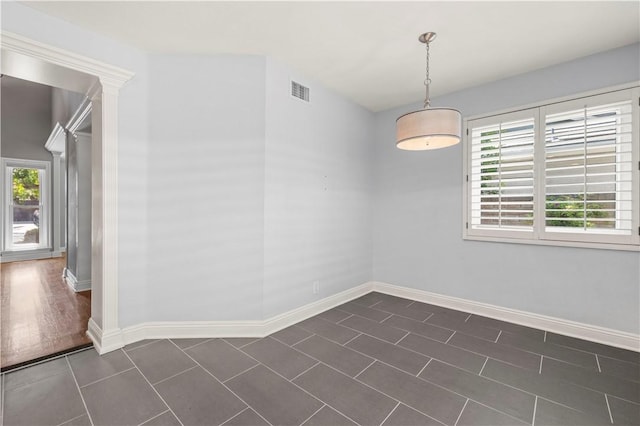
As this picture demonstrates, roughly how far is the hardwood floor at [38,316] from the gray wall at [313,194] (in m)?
1.90

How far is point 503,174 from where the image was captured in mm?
3186

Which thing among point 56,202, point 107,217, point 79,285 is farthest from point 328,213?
point 56,202

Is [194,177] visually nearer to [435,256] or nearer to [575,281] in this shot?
[435,256]

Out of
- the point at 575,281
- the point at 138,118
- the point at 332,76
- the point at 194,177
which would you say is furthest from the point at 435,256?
the point at 138,118

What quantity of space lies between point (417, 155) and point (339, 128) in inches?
44.7

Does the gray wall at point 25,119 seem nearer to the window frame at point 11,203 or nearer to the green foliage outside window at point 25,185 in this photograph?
the window frame at point 11,203

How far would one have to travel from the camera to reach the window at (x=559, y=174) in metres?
2.56

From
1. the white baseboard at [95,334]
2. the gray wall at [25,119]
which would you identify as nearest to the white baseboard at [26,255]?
the gray wall at [25,119]

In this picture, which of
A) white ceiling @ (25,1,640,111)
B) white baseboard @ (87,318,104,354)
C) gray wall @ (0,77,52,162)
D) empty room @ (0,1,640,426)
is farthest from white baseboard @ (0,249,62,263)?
white ceiling @ (25,1,640,111)

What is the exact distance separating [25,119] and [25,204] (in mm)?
1894

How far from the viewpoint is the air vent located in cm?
310

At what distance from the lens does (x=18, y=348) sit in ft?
7.87

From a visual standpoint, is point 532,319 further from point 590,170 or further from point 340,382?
point 340,382

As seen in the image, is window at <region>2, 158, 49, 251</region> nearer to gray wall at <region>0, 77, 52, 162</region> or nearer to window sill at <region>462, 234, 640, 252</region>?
gray wall at <region>0, 77, 52, 162</region>
